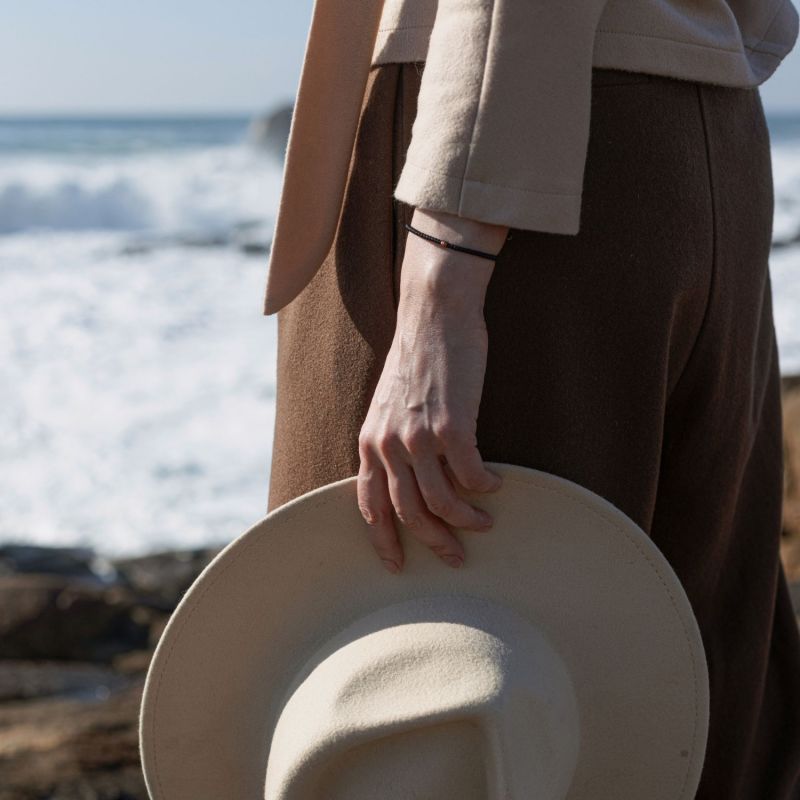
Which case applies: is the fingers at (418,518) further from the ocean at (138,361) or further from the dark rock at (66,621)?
the ocean at (138,361)

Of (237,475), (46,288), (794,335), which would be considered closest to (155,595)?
(237,475)

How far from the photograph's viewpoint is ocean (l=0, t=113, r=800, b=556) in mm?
5125

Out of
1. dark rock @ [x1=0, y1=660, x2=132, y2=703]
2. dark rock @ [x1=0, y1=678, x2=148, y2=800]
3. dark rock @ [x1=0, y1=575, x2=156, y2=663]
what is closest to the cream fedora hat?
dark rock @ [x1=0, y1=678, x2=148, y2=800]

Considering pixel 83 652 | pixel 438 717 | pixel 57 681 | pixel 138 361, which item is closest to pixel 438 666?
pixel 438 717

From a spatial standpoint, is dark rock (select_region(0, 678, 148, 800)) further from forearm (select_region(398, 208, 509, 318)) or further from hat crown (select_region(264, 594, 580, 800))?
forearm (select_region(398, 208, 509, 318))

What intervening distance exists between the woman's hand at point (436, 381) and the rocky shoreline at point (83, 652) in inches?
58.2

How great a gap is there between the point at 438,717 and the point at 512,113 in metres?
0.46

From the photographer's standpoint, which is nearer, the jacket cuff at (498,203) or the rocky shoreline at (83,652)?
the jacket cuff at (498,203)

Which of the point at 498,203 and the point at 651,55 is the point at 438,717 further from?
the point at 651,55

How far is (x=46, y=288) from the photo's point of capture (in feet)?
34.1

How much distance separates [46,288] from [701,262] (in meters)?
9.99

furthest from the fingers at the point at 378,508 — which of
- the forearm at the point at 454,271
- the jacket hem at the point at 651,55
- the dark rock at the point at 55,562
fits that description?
the dark rock at the point at 55,562

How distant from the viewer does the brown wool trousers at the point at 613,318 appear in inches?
38.8

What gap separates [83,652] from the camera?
361 centimetres
